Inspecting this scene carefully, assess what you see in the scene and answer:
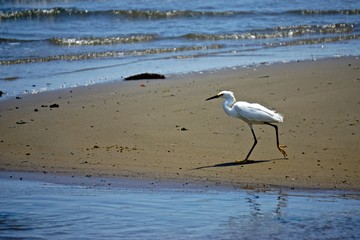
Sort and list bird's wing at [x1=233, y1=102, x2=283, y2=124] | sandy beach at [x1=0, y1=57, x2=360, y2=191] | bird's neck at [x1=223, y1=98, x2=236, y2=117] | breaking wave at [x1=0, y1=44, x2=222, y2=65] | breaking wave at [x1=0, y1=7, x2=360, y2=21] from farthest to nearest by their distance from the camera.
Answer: breaking wave at [x1=0, y1=7, x2=360, y2=21], breaking wave at [x1=0, y1=44, x2=222, y2=65], bird's neck at [x1=223, y1=98, x2=236, y2=117], bird's wing at [x1=233, y1=102, x2=283, y2=124], sandy beach at [x1=0, y1=57, x2=360, y2=191]

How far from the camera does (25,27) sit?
83.7 ft

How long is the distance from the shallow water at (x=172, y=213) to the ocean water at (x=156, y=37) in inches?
236

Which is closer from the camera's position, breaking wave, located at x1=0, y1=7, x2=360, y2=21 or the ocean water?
the ocean water

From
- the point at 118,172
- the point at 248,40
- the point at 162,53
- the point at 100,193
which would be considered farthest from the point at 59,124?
the point at 248,40

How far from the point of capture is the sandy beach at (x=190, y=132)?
8594 mm

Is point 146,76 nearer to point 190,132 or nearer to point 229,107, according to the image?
point 190,132

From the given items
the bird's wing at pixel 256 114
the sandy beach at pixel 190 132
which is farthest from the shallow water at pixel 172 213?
the bird's wing at pixel 256 114

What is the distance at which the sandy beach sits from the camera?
859 centimetres

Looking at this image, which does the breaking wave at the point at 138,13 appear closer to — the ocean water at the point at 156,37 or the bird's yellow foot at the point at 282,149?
the ocean water at the point at 156,37

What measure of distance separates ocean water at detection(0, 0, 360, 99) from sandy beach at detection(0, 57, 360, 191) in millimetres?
1956

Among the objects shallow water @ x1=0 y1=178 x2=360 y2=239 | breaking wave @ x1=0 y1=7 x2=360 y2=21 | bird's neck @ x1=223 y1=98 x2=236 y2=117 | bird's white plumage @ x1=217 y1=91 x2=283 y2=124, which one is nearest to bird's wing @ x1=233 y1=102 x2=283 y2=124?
bird's white plumage @ x1=217 y1=91 x2=283 y2=124

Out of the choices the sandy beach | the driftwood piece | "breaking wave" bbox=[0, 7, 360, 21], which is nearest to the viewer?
the sandy beach

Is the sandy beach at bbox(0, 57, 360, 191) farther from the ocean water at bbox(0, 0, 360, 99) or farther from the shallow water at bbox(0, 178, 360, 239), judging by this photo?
the ocean water at bbox(0, 0, 360, 99)

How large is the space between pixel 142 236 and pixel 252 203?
136 cm
